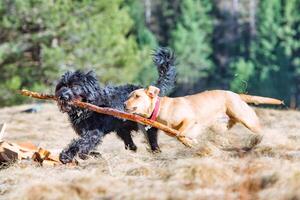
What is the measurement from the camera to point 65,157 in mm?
8375

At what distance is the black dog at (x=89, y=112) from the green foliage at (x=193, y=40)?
1871 inches

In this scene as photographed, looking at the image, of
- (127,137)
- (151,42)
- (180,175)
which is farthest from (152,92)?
(151,42)

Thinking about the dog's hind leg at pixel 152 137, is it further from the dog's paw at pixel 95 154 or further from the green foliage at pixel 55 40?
the green foliage at pixel 55 40

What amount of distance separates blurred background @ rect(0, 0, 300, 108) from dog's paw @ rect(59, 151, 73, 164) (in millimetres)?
2356

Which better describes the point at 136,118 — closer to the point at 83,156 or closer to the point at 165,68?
the point at 83,156

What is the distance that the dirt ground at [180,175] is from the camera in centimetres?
575

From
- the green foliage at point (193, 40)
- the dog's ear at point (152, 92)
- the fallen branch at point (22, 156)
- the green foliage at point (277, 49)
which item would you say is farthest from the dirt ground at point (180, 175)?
the green foliage at point (193, 40)

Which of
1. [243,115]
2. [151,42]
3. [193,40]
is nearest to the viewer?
[243,115]

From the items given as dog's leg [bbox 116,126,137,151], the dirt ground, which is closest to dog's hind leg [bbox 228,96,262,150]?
the dirt ground

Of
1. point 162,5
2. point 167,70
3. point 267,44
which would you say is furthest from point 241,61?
point 167,70

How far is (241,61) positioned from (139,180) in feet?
165

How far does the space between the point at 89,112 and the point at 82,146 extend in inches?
20.6

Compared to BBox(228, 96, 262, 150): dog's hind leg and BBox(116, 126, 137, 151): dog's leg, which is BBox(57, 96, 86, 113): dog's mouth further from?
BBox(228, 96, 262, 150): dog's hind leg

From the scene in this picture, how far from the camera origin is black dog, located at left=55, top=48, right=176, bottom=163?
28.2ft
